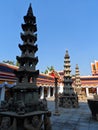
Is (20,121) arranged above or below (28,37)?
below

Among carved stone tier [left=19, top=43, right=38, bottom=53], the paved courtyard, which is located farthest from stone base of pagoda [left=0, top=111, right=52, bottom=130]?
carved stone tier [left=19, top=43, right=38, bottom=53]

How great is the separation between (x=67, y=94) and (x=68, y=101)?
49.6 inches

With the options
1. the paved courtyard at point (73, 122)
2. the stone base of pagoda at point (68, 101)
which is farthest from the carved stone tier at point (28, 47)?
the stone base of pagoda at point (68, 101)

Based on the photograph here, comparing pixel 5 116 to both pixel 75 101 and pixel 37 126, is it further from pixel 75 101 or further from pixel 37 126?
pixel 75 101

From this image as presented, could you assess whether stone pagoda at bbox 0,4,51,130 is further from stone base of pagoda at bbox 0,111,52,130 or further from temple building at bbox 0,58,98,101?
temple building at bbox 0,58,98,101

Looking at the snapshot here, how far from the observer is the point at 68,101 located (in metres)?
18.7

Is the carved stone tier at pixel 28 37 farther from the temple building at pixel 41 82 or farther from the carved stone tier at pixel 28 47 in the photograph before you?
the temple building at pixel 41 82

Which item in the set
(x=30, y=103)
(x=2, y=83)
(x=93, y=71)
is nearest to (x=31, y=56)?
(x=30, y=103)

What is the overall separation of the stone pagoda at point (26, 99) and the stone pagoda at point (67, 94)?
10.9m

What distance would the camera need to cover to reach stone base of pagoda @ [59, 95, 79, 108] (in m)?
18.4

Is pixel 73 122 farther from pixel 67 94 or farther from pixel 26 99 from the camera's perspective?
pixel 67 94

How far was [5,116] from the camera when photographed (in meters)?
7.16

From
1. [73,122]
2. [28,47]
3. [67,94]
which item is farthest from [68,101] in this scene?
[28,47]

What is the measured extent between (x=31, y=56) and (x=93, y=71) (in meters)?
42.9
